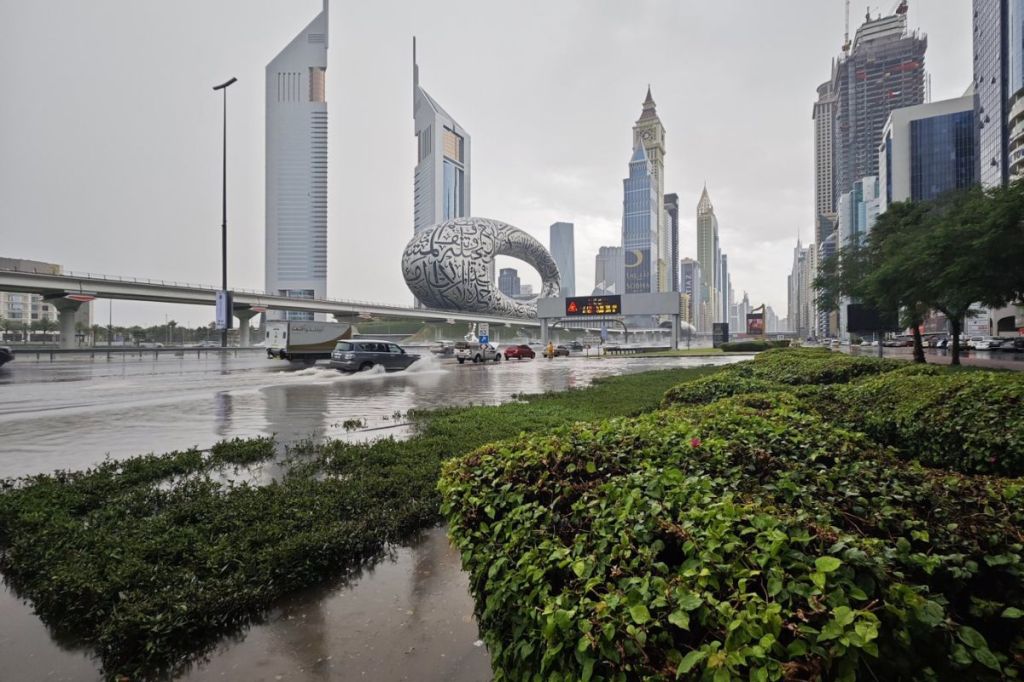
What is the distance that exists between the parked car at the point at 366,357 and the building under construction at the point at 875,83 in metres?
210

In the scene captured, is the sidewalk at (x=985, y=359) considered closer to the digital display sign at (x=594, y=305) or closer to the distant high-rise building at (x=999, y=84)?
the digital display sign at (x=594, y=305)

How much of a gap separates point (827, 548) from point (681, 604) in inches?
24.3

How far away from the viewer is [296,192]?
397 ft

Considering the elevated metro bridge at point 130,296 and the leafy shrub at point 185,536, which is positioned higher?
the elevated metro bridge at point 130,296

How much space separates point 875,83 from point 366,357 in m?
232

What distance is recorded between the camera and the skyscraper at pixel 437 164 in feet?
578

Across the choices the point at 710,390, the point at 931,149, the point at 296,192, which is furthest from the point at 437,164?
the point at 710,390

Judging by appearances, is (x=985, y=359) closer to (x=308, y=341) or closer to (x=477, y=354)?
(x=477, y=354)

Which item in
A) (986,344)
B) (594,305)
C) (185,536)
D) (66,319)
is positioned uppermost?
(594,305)

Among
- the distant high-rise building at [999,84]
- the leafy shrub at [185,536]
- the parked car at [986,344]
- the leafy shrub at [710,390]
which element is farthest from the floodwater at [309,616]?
the distant high-rise building at [999,84]

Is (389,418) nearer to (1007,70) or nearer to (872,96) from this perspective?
(1007,70)

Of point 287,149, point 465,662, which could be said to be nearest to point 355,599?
point 465,662

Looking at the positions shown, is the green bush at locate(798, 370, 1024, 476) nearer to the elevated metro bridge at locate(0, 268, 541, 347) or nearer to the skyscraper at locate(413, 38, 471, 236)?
the elevated metro bridge at locate(0, 268, 541, 347)

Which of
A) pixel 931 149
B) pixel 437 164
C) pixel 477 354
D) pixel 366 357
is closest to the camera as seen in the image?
pixel 366 357
